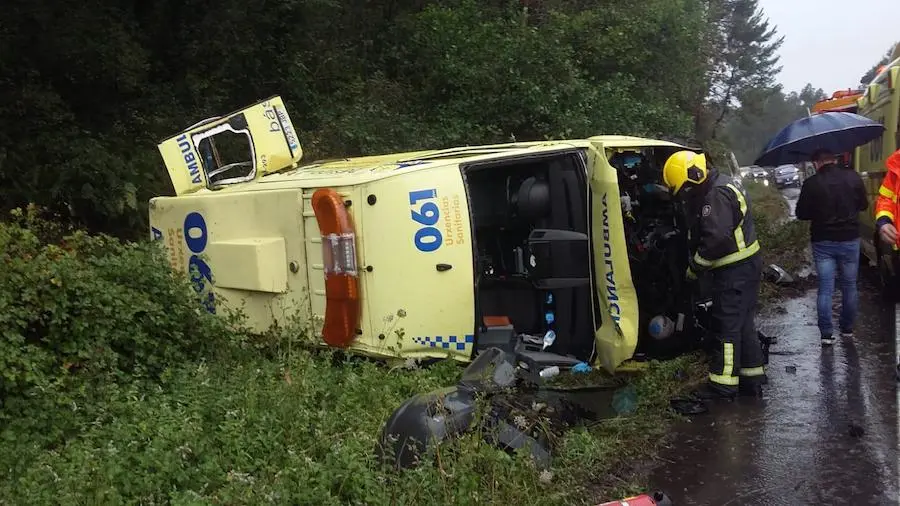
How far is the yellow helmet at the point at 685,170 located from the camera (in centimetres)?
507

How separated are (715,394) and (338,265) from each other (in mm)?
2583

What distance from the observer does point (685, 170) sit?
200 inches

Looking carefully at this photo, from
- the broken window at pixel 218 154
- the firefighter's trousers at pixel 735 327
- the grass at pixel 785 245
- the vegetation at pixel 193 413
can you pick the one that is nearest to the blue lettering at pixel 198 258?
the vegetation at pixel 193 413

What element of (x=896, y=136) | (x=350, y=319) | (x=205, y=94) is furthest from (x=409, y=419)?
(x=205, y=94)

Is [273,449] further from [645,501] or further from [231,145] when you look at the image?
[231,145]

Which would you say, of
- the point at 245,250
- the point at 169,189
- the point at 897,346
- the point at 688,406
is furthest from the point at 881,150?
the point at 169,189

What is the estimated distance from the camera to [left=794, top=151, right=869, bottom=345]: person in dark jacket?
605 centimetres

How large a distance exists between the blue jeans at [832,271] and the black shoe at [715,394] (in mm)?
1733

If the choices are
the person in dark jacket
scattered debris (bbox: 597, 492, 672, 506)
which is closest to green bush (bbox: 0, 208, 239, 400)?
scattered debris (bbox: 597, 492, 672, 506)

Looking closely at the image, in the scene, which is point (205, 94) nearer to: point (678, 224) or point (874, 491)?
point (678, 224)

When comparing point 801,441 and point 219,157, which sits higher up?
point 219,157

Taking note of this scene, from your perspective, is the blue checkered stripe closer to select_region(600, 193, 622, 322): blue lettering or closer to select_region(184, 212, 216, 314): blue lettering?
select_region(600, 193, 622, 322): blue lettering

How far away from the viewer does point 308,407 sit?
4.08 m

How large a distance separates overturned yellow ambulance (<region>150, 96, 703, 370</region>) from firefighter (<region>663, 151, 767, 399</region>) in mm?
478
